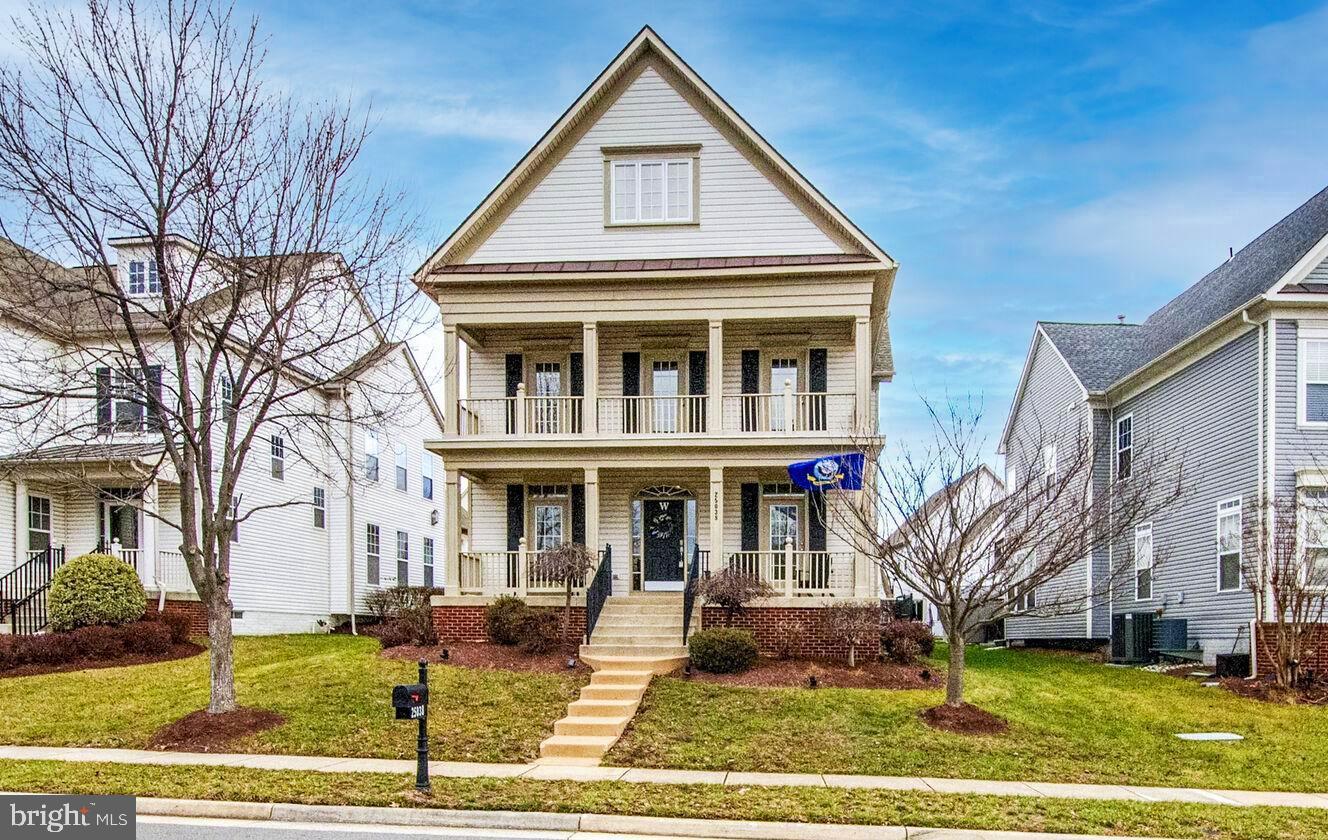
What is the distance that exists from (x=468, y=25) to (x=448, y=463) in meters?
8.00

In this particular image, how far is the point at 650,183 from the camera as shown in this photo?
2045 cm

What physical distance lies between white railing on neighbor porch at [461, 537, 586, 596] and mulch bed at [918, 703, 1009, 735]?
746cm

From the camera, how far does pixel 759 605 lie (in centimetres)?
1838

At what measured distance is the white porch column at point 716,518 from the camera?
1897cm

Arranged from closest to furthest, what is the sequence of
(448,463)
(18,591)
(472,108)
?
(472,108) → (448,463) → (18,591)

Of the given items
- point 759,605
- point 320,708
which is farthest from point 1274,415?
point 320,708

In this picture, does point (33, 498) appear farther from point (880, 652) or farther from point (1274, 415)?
point (1274, 415)

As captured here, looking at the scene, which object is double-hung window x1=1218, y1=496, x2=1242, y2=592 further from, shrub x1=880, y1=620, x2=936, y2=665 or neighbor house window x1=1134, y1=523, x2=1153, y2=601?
shrub x1=880, y1=620, x2=936, y2=665

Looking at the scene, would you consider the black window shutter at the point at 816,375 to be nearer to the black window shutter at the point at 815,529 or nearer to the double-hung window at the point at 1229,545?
the black window shutter at the point at 815,529

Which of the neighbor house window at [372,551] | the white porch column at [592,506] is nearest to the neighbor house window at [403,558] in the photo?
the neighbor house window at [372,551]

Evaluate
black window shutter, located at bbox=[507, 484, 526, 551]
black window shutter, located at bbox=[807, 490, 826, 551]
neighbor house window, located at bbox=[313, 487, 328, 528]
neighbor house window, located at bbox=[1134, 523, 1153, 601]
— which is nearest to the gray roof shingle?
neighbor house window, located at bbox=[1134, 523, 1153, 601]

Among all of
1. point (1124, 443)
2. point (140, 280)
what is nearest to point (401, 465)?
point (140, 280)

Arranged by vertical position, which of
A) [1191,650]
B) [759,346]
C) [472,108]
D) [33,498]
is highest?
[472,108]

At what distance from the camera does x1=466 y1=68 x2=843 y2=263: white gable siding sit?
20031mm
